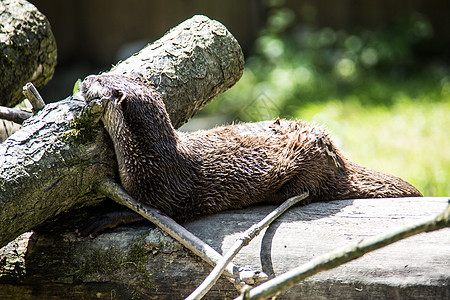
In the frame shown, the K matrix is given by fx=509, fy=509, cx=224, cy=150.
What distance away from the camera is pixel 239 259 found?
1968mm

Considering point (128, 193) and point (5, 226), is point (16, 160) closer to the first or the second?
point (5, 226)

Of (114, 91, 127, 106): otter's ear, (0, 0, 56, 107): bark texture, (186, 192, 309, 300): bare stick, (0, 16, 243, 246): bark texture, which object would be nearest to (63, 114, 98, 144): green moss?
(0, 16, 243, 246): bark texture

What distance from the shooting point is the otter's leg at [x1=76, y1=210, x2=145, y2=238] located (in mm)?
2080

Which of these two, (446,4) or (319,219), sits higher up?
(446,4)

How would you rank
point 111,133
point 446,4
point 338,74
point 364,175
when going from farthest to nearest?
1. point 446,4
2. point 338,74
3. point 364,175
4. point 111,133

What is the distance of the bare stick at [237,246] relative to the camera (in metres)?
1.66

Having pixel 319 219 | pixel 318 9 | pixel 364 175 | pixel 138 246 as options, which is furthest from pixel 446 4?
pixel 138 246

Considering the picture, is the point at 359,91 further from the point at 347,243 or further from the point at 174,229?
the point at 174,229

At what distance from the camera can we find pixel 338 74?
6.84m

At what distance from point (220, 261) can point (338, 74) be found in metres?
5.46

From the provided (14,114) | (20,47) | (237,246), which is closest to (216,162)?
(237,246)

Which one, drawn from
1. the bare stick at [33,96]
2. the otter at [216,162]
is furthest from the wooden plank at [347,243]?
the bare stick at [33,96]

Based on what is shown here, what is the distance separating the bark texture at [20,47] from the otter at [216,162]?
83 cm

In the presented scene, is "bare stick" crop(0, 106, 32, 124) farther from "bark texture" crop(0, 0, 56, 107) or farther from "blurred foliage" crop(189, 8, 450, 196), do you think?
"blurred foliage" crop(189, 8, 450, 196)
